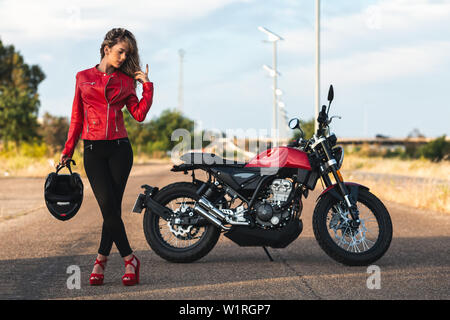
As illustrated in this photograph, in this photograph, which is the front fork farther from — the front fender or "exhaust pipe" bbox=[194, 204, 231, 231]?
"exhaust pipe" bbox=[194, 204, 231, 231]

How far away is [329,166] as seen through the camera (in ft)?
22.2

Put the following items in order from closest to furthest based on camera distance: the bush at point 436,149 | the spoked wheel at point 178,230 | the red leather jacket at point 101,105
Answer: the red leather jacket at point 101,105
the spoked wheel at point 178,230
the bush at point 436,149

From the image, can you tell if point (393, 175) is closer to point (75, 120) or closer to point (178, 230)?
point (178, 230)

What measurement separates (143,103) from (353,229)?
8.65 ft

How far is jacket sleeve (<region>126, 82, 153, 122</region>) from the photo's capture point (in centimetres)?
558

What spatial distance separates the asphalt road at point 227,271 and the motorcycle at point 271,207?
231 millimetres

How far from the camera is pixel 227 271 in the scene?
20.7 ft

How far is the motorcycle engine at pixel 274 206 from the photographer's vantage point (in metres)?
6.58

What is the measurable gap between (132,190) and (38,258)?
11322mm

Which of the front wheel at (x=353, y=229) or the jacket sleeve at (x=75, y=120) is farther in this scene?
the front wheel at (x=353, y=229)

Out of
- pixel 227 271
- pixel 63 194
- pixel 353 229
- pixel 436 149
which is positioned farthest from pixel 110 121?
pixel 436 149

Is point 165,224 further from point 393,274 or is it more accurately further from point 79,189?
point 393,274

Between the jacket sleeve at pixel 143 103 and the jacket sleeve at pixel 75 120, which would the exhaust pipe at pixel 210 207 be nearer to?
the jacket sleeve at pixel 143 103

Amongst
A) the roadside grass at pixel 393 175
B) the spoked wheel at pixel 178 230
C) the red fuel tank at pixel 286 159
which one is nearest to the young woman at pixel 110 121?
the roadside grass at pixel 393 175
